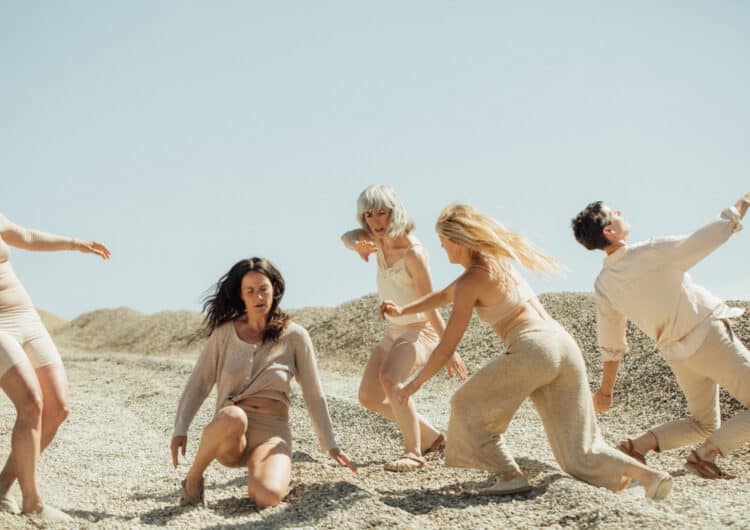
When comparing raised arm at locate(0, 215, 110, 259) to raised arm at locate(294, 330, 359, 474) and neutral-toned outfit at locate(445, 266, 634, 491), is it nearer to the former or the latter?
raised arm at locate(294, 330, 359, 474)

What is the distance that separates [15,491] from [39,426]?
1.11 m

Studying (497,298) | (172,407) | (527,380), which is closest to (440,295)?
(497,298)

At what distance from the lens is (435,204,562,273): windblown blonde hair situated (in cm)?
448

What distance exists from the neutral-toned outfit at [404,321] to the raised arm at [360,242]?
0.09m

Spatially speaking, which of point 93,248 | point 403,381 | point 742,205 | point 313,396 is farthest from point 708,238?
point 93,248

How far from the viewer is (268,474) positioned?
4.43m

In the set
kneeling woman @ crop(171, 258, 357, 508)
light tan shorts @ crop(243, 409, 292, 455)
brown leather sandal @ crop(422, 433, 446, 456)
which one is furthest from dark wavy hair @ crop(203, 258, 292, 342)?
brown leather sandal @ crop(422, 433, 446, 456)

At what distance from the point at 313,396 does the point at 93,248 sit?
68.7 inches

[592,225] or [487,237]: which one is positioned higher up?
[592,225]

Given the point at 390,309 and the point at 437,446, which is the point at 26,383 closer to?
the point at 390,309

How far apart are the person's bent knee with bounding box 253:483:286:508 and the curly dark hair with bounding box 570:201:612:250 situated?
2.40 meters

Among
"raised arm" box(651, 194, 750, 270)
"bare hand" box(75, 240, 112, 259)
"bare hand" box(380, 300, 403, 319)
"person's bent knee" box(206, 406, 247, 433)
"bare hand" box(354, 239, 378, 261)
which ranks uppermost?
"raised arm" box(651, 194, 750, 270)

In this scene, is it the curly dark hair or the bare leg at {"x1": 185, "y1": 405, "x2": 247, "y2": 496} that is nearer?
the bare leg at {"x1": 185, "y1": 405, "x2": 247, "y2": 496}

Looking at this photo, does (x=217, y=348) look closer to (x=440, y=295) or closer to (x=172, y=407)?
(x=440, y=295)
